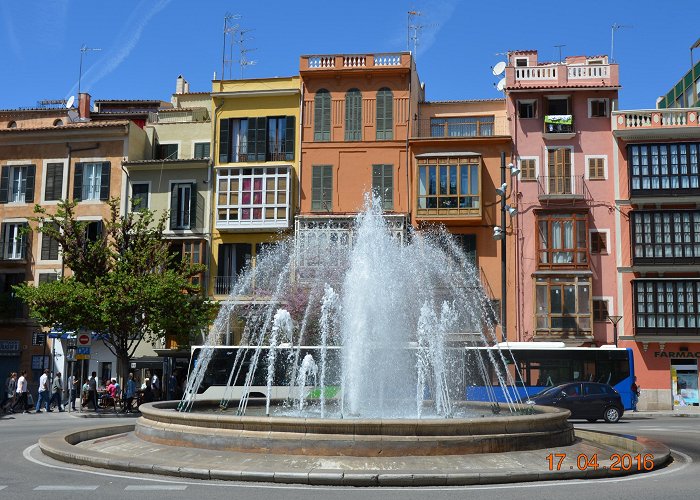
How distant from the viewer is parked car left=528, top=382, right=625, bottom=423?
93.5 feet

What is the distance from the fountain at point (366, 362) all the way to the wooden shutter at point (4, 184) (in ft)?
50.4

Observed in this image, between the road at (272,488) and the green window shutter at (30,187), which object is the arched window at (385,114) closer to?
the green window shutter at (30,187)

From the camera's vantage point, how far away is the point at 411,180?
137 ft

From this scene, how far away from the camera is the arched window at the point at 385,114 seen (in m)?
42.4

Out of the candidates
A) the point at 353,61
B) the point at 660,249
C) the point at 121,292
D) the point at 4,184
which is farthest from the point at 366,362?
the point at 4,184

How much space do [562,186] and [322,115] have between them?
13.6 m

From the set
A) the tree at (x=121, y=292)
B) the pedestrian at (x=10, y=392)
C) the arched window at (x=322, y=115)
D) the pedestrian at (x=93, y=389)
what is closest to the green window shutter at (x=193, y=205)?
the tree at (x=121, y=292)

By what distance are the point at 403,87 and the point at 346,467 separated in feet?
107

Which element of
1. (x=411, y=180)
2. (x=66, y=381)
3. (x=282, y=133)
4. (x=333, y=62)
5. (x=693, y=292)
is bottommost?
(x=66, y=381)

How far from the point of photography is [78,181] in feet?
146

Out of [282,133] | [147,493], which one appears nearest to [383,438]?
[147,493]

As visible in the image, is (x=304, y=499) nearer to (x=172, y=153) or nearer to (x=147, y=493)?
(x=147, y=493)

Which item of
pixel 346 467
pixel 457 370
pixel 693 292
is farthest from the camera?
pixel 693 292

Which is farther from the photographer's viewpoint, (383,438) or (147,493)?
(383,438)
